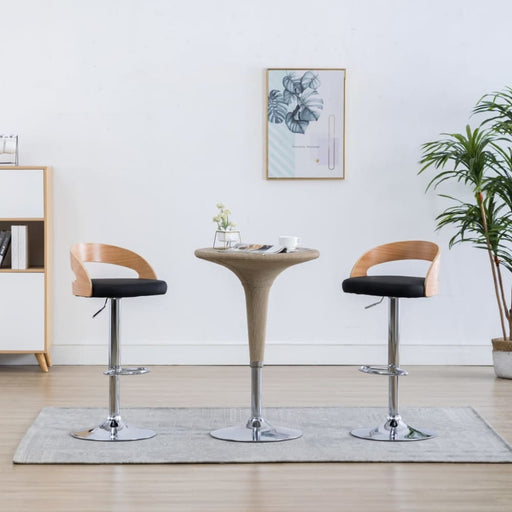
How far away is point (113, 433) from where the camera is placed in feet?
13.8

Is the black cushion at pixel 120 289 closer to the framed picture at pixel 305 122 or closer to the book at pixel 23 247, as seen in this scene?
the book at pixel 23 247

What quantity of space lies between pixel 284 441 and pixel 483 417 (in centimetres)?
117

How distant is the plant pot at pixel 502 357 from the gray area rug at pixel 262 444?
102 centimetres

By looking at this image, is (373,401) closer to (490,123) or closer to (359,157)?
(359,157)

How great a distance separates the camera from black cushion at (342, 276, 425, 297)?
13.3ft

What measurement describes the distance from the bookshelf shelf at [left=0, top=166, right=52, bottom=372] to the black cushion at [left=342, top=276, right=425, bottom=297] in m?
2.43

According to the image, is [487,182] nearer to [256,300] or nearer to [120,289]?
[256,300]

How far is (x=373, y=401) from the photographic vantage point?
5.06 metres

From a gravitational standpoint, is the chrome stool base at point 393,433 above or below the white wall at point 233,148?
below

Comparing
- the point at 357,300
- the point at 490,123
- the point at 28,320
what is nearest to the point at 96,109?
the point at 28,320

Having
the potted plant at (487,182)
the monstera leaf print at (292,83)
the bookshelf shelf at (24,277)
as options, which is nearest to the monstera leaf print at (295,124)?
the monstera leaf print at (292,83)

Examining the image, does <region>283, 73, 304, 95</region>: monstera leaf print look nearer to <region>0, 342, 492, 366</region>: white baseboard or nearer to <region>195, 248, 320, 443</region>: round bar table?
<region>0, 342, 492, 366</region>: white baseboard

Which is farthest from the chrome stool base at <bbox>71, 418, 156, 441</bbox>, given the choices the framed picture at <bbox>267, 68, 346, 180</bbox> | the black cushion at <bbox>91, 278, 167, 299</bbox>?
the framed picture at <bbox>267, 68, 346, 180</bbox>

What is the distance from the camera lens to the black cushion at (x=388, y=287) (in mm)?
4043
